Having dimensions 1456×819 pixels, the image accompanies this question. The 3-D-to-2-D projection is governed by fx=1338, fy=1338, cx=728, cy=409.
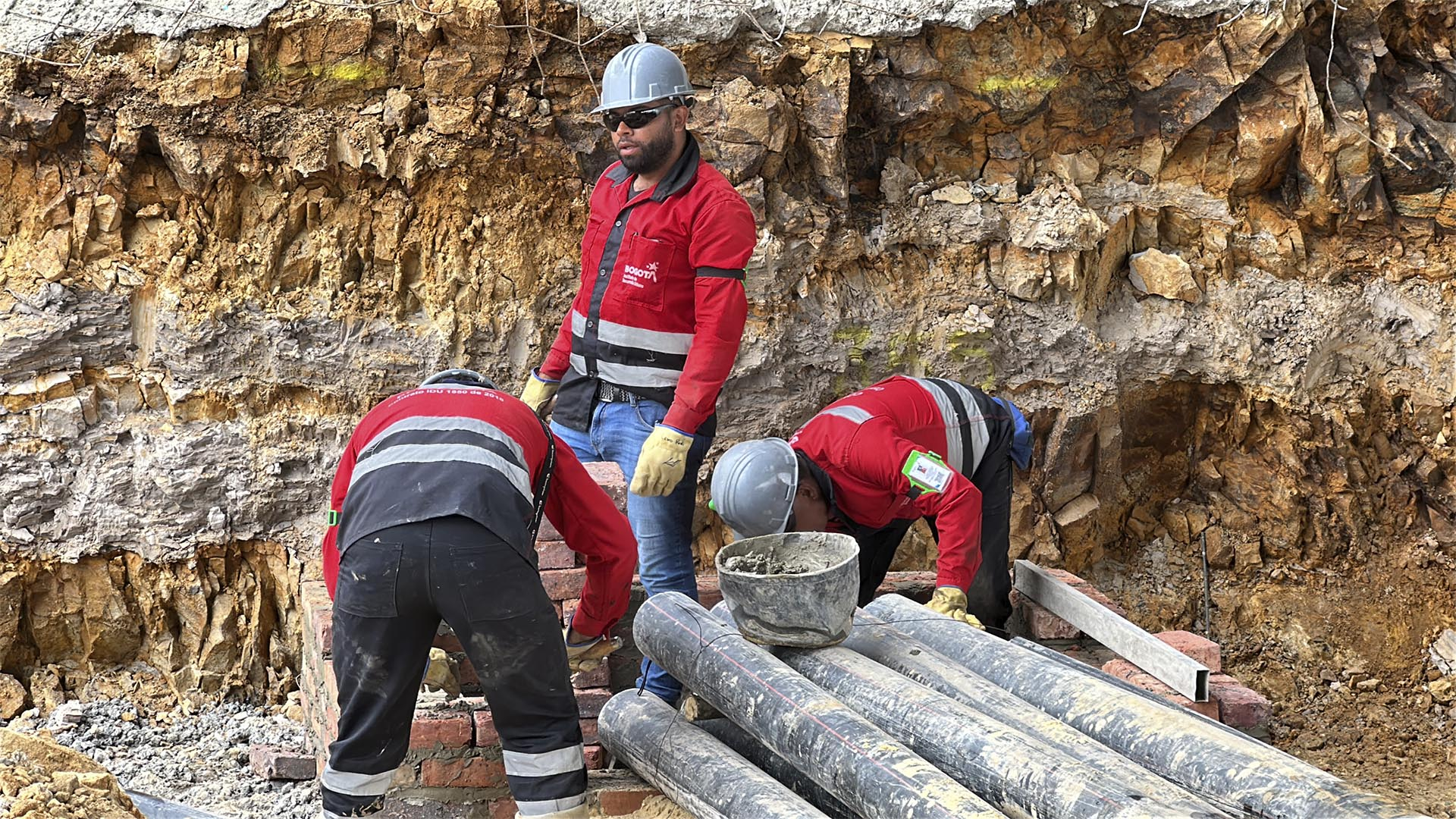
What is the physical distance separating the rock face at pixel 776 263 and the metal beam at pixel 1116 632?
5.94 ft

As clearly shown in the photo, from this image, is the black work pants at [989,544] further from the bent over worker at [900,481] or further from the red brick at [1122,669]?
the red brick at [1122,669]

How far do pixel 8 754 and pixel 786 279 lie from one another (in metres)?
3.88

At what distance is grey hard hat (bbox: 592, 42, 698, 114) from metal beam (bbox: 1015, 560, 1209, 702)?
205cm

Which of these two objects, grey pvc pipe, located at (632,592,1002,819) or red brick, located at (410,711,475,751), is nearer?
grey pvc pipe, located at (632,592,1002,819)

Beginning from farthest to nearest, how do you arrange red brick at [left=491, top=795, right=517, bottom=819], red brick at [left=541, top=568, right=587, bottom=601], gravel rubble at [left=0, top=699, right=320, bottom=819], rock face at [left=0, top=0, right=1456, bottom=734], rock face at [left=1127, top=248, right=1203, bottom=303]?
1. rock face at [left=1127, top=248, right=1203, bottom=303]
2. rock face at [left=0, top=0, right=1456, bottom=734]
3. gravel rubble at [left=0, top=699, right=320, bottom=819]
4. red brick at [left=541, top=568, right=587, bottom=601]
5. red brick at [left=491, top=795, right=517, bottom=819]

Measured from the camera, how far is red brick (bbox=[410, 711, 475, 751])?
3.56 metres

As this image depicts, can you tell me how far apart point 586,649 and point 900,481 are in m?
1.01

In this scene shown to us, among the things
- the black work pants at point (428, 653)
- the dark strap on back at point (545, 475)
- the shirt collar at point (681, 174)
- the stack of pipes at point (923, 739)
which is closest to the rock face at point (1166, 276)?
the shirt collar at point (681, 174)

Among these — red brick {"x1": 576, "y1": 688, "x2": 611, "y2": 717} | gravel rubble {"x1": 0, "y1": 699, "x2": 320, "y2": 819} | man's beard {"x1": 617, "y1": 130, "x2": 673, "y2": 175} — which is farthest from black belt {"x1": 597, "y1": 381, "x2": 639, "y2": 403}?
gravel rubble {"x1": 0, "y1": 699, "x2": 320, "y2": 819}

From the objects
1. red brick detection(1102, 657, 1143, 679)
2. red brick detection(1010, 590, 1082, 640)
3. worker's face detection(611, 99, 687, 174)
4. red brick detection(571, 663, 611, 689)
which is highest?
worker's face detection(611, 99, 687, 174)

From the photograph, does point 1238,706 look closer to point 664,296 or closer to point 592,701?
point 592,701

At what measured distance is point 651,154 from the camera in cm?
388

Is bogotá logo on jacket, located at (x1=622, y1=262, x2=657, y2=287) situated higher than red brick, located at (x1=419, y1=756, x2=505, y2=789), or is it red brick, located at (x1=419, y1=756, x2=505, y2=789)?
bogotá logo on jacket, located at (x1=622, y1=262, x2=657, y2=287)

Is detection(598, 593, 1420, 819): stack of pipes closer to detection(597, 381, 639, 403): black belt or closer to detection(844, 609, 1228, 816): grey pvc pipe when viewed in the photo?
detection(844, 609, 1228, 816): grey pvc pipe
